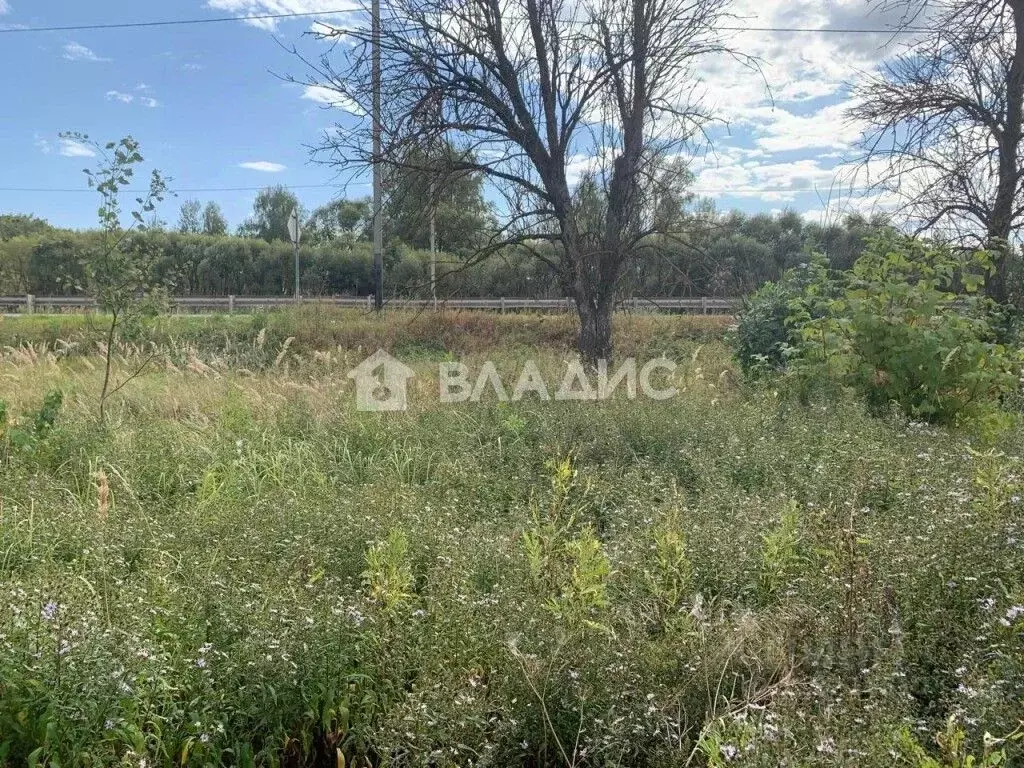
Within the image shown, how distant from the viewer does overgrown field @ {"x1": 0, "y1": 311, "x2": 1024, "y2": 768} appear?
1940mm

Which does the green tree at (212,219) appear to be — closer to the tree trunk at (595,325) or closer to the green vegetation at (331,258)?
the green vegetation at (331,258)

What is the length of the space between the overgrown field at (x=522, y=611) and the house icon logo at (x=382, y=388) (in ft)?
5.61

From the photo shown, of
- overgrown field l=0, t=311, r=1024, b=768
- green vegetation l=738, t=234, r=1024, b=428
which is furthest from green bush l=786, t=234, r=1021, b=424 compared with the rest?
overgrown field l=0, t=311, r=1024, b=768

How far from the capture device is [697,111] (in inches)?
330

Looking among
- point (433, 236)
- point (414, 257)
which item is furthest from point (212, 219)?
point (433, 236)

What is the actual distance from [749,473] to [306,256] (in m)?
29.6

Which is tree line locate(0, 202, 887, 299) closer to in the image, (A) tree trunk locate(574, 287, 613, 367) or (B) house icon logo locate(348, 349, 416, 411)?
(A) tree trunk locate(574, 287, 613, 367)

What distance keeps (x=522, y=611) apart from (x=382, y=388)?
5.14 m

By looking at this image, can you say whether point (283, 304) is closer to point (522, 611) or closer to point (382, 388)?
point (382, 388)

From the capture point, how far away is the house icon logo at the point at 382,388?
6699 millimetres

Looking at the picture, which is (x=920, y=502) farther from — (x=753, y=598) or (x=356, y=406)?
(x=356, y=406)

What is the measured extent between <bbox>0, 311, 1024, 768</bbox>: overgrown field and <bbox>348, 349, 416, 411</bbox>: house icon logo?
1.71 metres

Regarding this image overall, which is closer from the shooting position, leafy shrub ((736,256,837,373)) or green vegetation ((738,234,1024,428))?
green vegetation ((738,234,1024,428))

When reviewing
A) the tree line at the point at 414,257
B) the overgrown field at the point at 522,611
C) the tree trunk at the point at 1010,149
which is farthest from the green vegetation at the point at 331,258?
the overgrown field at the point at 522,611
